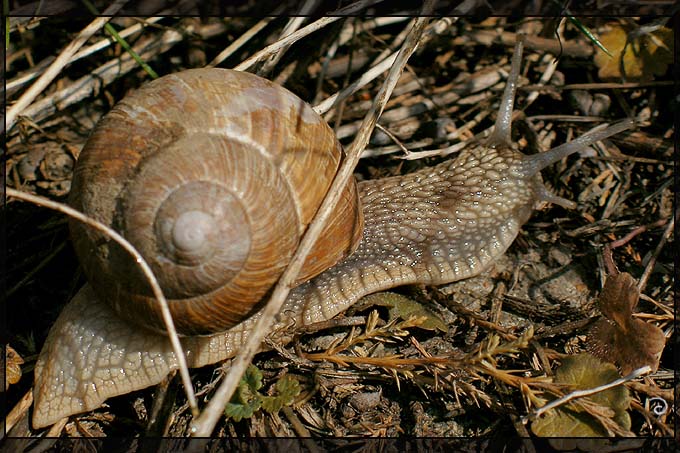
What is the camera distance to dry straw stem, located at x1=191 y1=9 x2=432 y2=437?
1.91 m

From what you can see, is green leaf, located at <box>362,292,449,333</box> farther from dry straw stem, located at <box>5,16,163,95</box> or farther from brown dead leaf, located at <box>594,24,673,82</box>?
dry straw stem, located at <box>5,16,163,95</box>

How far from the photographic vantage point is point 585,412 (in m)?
2.20

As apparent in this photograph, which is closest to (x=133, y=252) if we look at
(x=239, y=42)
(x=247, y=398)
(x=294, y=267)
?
(x=294, y=267)

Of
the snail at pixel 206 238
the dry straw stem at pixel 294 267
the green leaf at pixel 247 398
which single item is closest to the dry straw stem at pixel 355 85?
the dry straw stem at pixel 294 267

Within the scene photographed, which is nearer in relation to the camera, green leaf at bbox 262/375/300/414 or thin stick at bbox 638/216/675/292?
green leaf at bbox 262/375/300/414

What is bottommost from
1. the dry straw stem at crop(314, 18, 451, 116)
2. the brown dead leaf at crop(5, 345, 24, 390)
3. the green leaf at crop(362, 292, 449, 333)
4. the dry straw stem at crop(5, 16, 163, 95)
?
the green leaf at crop(362, 292, 449, 333)

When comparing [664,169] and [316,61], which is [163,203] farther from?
[664,169]

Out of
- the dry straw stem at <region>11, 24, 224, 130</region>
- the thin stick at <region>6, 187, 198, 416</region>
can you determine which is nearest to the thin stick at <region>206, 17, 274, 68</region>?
the dry straw stem at <region>11, 24, 224, 130</region>

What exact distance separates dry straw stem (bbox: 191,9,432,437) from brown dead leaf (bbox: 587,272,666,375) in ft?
3.16

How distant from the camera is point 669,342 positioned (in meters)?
2.54

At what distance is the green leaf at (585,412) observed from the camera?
2.18 metres

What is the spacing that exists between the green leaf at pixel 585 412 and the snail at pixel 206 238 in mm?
631

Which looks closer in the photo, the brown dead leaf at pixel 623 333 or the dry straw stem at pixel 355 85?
the brown dead leaf at pixel 623 333

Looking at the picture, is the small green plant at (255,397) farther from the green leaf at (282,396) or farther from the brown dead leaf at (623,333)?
the brown dead leaf at (623,333)
